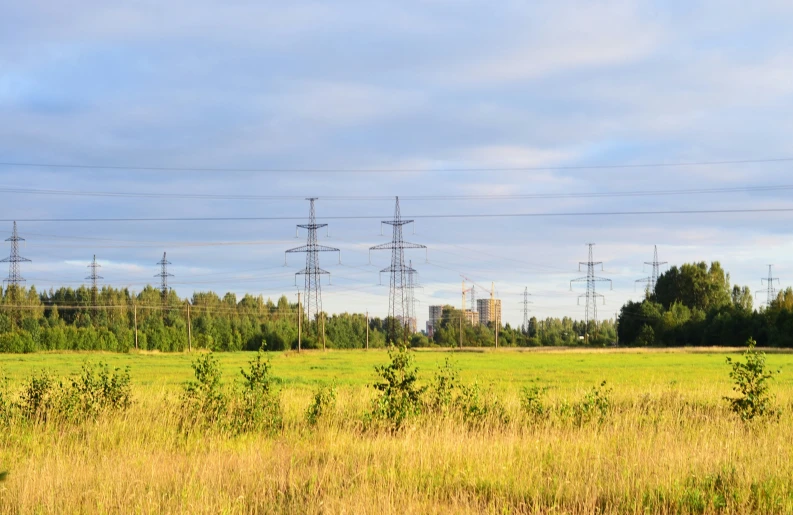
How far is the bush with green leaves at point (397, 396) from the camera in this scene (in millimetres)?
15633

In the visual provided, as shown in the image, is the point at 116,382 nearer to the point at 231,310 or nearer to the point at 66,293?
the point at 231,310

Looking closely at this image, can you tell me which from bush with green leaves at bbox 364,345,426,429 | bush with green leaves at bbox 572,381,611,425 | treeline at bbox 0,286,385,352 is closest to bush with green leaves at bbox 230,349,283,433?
bush with green leaves at bbox 364,345,426,429

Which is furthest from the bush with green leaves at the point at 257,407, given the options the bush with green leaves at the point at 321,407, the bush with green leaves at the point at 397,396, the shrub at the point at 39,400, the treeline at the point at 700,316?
the treeline at the point at 700,316

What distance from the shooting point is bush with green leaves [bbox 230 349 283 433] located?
51.0ft

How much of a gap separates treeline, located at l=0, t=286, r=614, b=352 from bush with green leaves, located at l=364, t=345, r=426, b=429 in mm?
67571

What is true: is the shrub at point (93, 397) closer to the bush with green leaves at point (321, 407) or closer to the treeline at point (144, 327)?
the bush with green leaves at point (321, 407)

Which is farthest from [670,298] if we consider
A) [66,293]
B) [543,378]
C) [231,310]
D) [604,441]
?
[604,441]

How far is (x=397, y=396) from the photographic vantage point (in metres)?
16.0

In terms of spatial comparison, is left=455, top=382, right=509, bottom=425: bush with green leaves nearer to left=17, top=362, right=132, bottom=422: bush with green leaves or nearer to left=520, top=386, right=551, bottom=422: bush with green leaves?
left=520, top=386, right=551, bottom=422: bush with green leaves

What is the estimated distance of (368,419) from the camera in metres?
15.7

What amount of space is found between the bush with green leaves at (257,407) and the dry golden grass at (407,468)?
1.79 feet

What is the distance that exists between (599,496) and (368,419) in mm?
6918

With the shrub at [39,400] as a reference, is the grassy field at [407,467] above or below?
below

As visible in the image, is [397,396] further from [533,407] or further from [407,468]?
[407,468]
